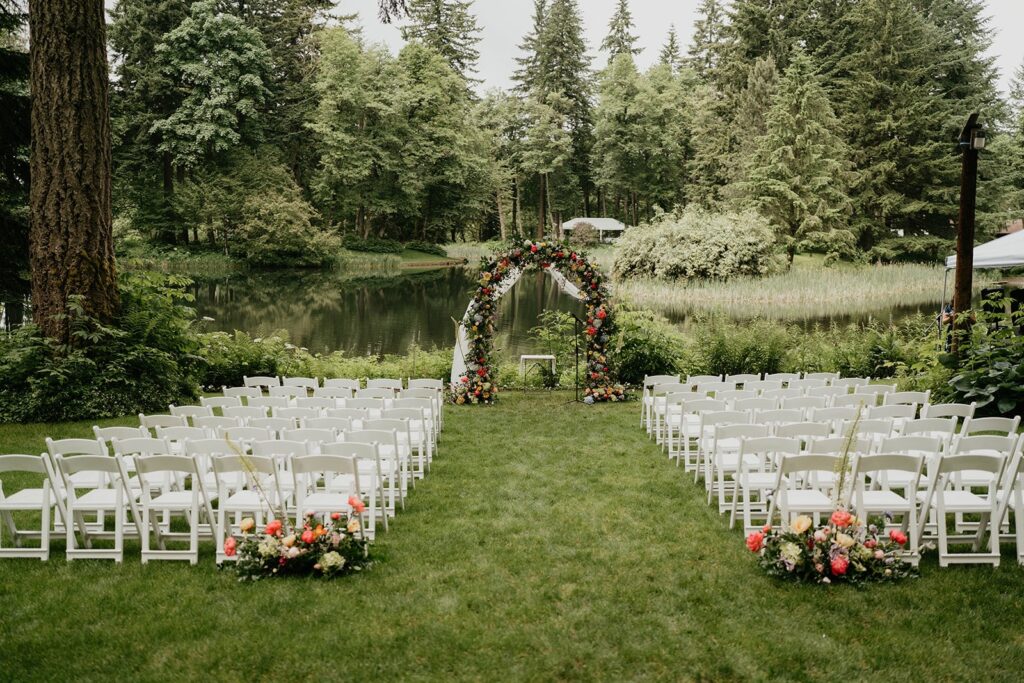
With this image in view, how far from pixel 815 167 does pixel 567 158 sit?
18.7 meters

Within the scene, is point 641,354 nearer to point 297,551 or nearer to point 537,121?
point 297,551

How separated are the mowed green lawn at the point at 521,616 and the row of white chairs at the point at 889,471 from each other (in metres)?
0.31

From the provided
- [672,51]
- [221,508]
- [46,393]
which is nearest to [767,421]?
[221,508]

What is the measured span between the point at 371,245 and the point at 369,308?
14.5 meters

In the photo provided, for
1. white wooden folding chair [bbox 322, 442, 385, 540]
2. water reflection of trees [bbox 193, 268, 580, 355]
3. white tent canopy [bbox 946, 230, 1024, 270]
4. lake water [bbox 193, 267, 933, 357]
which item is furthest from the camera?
water reflection of trees [bbox 193, 268, 580, 355]

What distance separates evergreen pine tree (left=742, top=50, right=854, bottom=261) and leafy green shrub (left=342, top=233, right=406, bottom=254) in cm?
2001

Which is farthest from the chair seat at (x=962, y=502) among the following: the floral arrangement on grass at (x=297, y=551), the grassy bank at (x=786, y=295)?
the grassy bank at (x=786, y=295)

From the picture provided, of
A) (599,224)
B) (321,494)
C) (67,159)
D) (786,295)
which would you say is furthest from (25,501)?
(599,224)

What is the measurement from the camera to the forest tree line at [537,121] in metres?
36.8

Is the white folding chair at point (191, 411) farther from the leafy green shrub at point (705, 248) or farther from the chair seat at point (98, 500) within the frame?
the leafy green shrub at point (705, 248)

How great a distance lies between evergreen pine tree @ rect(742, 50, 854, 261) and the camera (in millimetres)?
32625

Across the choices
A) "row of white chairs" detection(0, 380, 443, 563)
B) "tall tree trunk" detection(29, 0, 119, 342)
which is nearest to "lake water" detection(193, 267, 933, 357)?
"tall tree trunk" detection(29, 0, 119, 342)

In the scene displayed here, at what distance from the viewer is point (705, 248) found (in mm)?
27516

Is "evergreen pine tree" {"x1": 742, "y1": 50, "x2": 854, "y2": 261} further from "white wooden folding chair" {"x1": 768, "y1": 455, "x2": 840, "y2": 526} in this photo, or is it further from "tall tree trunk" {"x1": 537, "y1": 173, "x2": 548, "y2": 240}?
"white wooden folding chair" {"x1": 768, "y1": 455, "x2": 840, "y2": 526}
